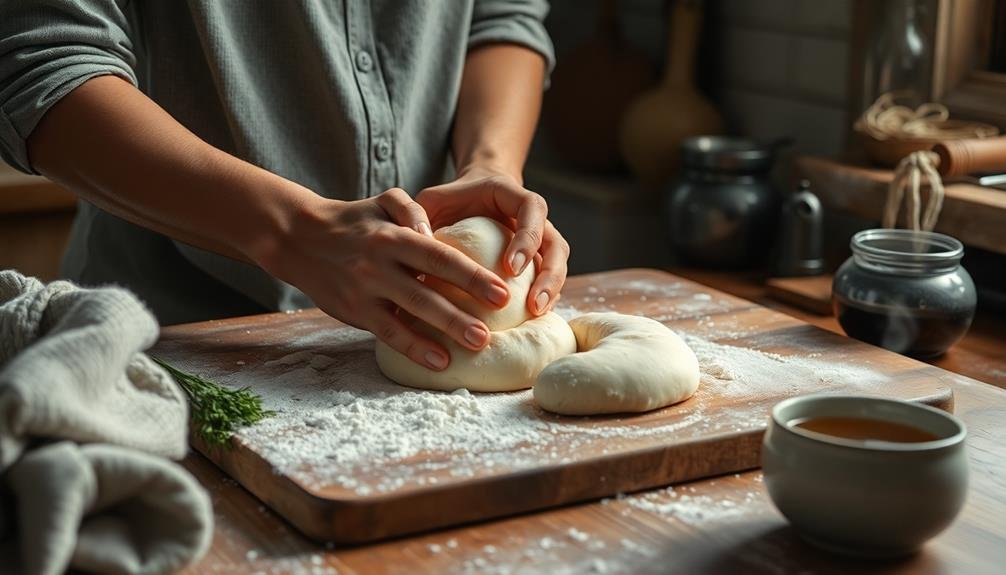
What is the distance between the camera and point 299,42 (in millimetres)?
1698

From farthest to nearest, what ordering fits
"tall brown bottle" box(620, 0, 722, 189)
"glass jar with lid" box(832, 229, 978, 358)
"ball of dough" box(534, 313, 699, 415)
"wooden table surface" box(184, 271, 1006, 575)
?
"tall brown bottle" box(620, 0, 722, 189) < "glass jar with lid" box(832, 229, 978, 358) < "ball of dough" box(534, 313, 699, 415) < "wooden table surface" box(184, 271, 1006, 575)

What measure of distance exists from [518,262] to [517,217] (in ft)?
0.27

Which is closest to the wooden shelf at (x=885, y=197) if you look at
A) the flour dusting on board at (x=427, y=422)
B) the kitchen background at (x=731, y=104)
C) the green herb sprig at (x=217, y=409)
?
the kitchen background at (x=731, y=104)

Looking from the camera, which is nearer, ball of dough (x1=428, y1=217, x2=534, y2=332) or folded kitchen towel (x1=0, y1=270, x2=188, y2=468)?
folded kitchen towel (x1=0, y1=270, x2=188, y2=468)

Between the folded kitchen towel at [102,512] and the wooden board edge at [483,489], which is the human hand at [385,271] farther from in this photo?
the folded kitchen towel at [102,512]

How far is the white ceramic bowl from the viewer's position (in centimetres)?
91

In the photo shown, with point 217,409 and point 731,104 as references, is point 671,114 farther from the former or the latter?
point 217,409

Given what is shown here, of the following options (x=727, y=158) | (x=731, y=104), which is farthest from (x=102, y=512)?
(x=731, y=104)

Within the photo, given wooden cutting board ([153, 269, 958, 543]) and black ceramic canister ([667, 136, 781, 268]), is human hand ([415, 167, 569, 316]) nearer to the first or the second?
wooden cutting board ([153, 269, 958, 543])

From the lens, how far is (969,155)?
74.4 inches

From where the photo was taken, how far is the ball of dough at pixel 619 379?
1.20m

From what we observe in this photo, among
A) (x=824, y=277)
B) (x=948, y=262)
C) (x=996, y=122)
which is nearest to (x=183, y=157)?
(x=948, y=262)

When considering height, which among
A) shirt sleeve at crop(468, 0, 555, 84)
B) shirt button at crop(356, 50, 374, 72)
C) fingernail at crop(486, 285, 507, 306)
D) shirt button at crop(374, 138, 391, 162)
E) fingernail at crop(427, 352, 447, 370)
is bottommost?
fingernail at crop(427, 352, 447, 370)

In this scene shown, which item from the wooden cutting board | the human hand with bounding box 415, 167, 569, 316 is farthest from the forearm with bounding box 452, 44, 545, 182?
the wooden cutting board
